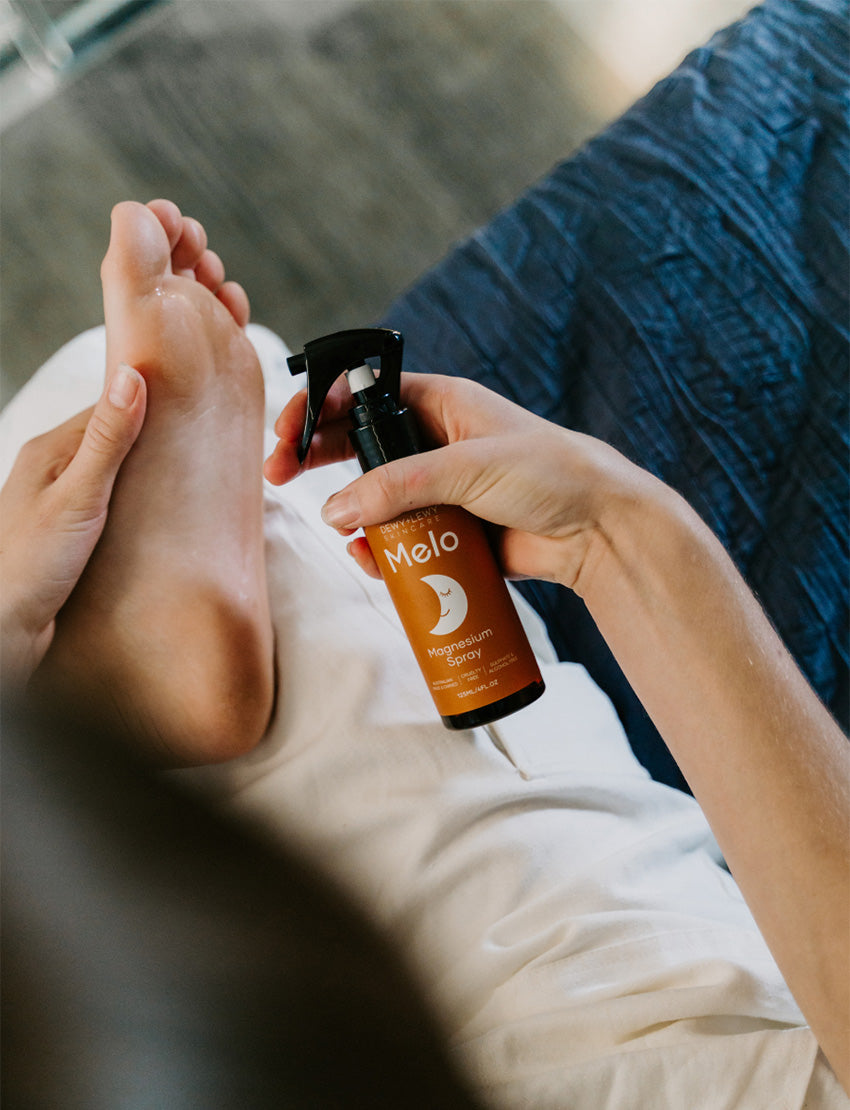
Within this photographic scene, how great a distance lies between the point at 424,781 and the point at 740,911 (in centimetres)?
29

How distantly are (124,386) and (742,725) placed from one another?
0.55 metres

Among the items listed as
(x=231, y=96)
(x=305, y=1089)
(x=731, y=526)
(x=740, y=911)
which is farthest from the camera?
(x=231, y=96)

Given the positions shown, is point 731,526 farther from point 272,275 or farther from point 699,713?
point 272,275

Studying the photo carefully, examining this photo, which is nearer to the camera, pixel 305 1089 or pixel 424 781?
pixel 305 1089

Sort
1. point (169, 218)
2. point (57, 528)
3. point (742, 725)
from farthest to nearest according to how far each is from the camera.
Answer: point (169, 218) → point (57, 528) → point (742, 725)

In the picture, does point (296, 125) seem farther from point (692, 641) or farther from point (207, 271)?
point (692, 641)

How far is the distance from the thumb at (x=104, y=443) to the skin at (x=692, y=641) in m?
0.16

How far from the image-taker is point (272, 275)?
1471mm

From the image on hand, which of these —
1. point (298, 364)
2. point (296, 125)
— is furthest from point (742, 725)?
point (296, 125)

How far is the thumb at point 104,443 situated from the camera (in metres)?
0.73

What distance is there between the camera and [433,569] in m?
0.60

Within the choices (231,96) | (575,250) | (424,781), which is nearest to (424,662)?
(424,781)

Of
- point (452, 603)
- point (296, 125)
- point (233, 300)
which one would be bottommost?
point (452, 603)

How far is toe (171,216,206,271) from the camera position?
0.89m
